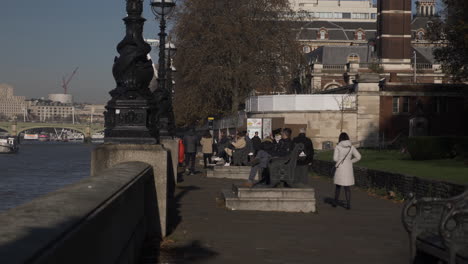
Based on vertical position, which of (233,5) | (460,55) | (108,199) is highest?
(233,5)

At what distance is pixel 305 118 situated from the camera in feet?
179

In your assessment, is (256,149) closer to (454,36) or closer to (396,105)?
(454,36)

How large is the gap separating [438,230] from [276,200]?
27.8 feet

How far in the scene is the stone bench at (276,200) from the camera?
49.2 ft

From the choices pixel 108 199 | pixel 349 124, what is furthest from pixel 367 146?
pixel 108 199

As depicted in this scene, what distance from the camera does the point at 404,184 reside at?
19.5 meters

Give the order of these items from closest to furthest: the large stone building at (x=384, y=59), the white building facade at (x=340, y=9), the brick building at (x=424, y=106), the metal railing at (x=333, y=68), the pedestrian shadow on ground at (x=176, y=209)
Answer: the pedestrian shadow on ground at (x=176, y=209)
the brick building at (x=424, y=106)
the large stone building at (x=384, y=59)
the metal railing at (x=333, y=68)
the white building facade at (x=340, y=9)

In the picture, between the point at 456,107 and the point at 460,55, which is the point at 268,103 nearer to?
the point at 456,107

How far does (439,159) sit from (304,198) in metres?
18.3

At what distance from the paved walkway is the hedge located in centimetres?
1484

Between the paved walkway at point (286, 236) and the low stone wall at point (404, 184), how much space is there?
3.26 ft

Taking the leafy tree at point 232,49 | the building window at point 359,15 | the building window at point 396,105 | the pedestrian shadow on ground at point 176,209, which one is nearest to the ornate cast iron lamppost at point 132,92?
the pedestrian shadow on ground at point 176,209

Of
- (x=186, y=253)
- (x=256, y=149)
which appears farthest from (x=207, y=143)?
(x=186, y=253)

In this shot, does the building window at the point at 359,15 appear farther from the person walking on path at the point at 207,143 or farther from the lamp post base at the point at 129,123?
the lamp post base at the point at 129,123
